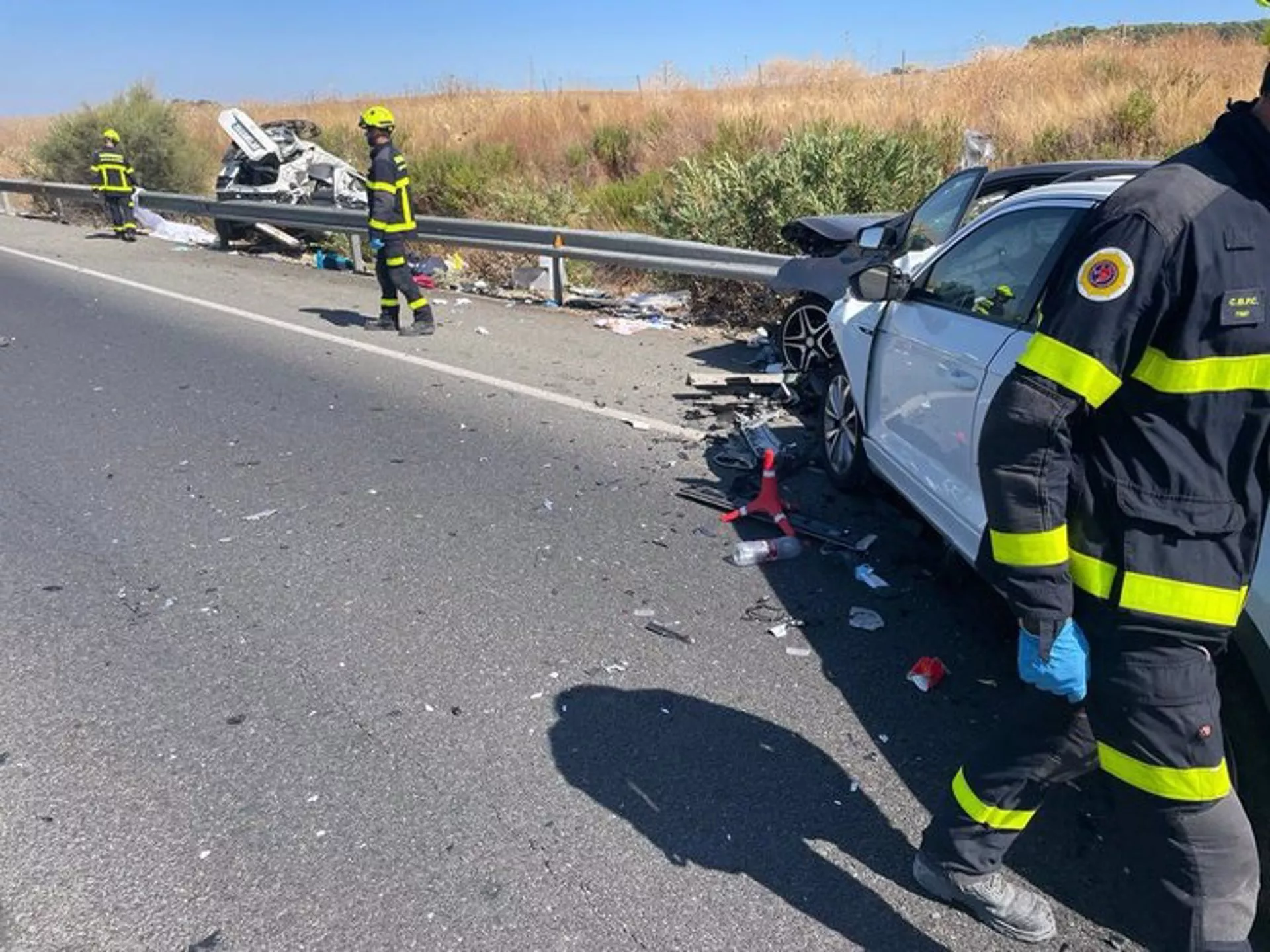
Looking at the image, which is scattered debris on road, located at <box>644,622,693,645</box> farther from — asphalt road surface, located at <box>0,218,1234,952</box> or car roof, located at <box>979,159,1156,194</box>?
car roof, located at <box>979,159,1156,194</box>

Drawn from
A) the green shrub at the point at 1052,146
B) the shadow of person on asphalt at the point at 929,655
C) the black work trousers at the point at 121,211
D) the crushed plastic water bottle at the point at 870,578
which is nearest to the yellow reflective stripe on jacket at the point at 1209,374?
the shadow of person on asphalt at the point at 929,655

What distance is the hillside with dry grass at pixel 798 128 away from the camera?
1091cm

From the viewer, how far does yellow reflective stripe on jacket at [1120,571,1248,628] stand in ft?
6.08

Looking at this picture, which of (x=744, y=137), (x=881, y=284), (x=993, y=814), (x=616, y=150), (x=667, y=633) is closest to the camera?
(x=993, y=814)

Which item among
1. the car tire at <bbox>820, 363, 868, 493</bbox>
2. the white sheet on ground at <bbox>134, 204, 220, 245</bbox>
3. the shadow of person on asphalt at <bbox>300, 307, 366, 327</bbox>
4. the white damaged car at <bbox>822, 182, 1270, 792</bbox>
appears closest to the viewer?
the white damaged car at <bbox>822, 182, 1270, 792</bbox>

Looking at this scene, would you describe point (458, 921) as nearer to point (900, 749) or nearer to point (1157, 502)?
point (900, 749)

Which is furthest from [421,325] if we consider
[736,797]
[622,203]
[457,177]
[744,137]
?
[744,137]

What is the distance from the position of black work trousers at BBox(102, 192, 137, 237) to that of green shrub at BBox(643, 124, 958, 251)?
10.5 metres

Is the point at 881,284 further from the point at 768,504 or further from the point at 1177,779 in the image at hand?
the point at 1177,779

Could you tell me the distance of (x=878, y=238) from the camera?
20.4 ft

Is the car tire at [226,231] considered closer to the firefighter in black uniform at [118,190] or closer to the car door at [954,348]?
the firefighter in black uniform at [118,190]

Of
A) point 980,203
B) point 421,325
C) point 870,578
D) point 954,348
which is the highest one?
point 980,203

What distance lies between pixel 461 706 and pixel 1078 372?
92.5 inches

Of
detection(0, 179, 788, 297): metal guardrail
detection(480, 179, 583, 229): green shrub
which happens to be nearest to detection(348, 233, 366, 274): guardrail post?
detection(0, 179, 788, 297): metal guardrail
